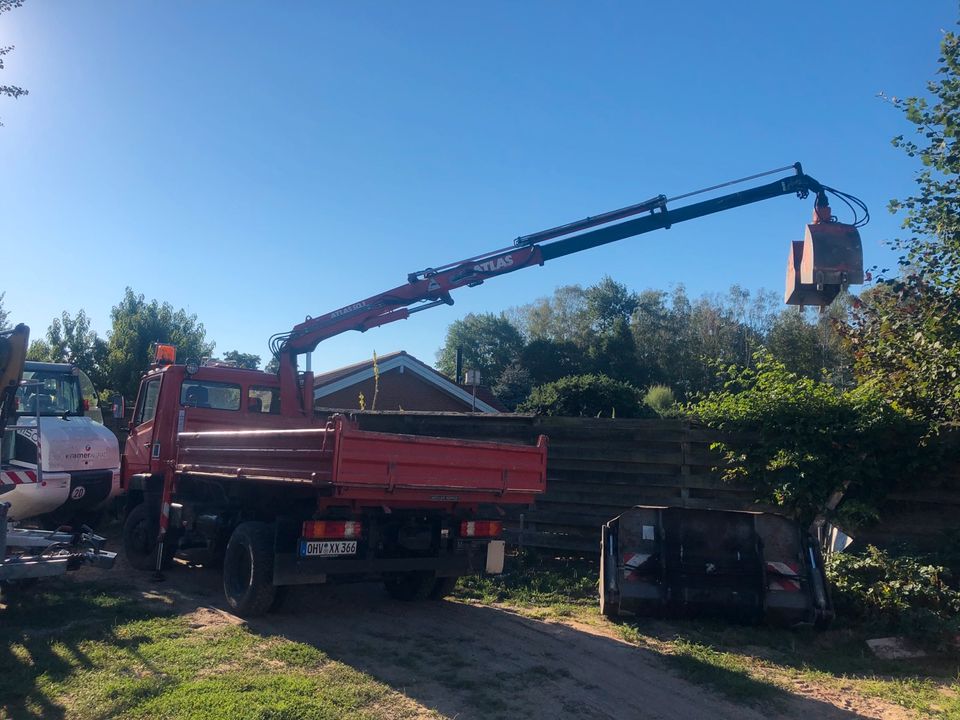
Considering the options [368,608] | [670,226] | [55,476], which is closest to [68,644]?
[368,608]

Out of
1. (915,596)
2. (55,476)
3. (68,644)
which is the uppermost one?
(55,476)

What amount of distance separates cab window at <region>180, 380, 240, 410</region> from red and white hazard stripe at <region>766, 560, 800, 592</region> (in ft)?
24.8

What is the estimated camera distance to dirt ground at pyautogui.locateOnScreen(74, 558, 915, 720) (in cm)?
576

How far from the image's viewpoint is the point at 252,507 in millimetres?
8734

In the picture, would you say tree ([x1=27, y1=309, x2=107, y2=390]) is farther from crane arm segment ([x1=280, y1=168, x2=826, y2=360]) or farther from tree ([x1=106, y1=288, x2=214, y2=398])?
crane arm segment ([x1=280, y1=168, x2=826, y2=360])

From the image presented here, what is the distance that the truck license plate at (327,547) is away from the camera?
24.2 feet

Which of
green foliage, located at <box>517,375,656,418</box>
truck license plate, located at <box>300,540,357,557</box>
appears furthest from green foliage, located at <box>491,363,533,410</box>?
truck license plate, located at <box>300,540,357,557</box>

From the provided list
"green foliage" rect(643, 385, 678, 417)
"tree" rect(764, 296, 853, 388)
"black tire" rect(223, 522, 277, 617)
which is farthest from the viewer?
"tree" rect(764, 296, 853, 388)

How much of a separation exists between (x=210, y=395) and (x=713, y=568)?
725 cm

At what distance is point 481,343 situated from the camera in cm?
6391

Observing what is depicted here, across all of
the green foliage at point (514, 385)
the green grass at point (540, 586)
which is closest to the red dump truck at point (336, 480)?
the green grass at point (540, 586)

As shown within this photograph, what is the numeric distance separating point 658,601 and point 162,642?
187 inches

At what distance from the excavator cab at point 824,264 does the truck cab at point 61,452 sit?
8943mm

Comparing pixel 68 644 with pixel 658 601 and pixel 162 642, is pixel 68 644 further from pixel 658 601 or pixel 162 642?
pixel 658 601
